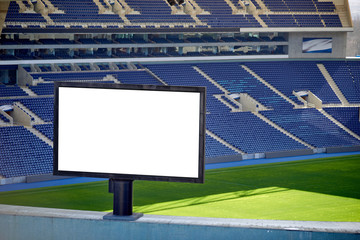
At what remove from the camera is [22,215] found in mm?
8633

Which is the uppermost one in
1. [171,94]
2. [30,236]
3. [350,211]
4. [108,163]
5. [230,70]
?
[230,70]

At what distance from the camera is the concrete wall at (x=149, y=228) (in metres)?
7.91

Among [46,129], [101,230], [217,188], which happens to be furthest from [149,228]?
[46,129]

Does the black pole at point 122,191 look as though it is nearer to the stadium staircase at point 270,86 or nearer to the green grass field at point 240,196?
the green grass field at point 240,196

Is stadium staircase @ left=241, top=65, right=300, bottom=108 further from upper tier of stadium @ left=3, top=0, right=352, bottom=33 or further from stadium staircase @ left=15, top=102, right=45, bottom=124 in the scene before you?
stadium staircase @ left=15, top=102, right=45, bottom=124

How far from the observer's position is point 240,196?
2369 centimetres

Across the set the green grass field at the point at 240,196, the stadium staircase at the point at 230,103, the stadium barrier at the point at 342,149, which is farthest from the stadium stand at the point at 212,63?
the green grass field at the point at 240,196

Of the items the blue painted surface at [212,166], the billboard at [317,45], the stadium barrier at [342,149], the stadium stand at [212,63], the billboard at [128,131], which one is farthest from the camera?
the billboard at [317,45]

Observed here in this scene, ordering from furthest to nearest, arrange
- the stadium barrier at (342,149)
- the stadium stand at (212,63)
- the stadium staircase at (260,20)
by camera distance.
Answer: the stadium staircase at (260,20) < the stadium barrier at (342,149) < the stadium stand at (212,63)

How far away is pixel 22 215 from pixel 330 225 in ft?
13.6

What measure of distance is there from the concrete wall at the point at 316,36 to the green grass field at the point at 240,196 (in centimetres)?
1561

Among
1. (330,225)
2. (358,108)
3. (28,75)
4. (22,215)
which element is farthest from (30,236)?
(358,108)

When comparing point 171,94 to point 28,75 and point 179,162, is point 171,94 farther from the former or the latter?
point 28,75

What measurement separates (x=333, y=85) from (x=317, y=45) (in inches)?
148
